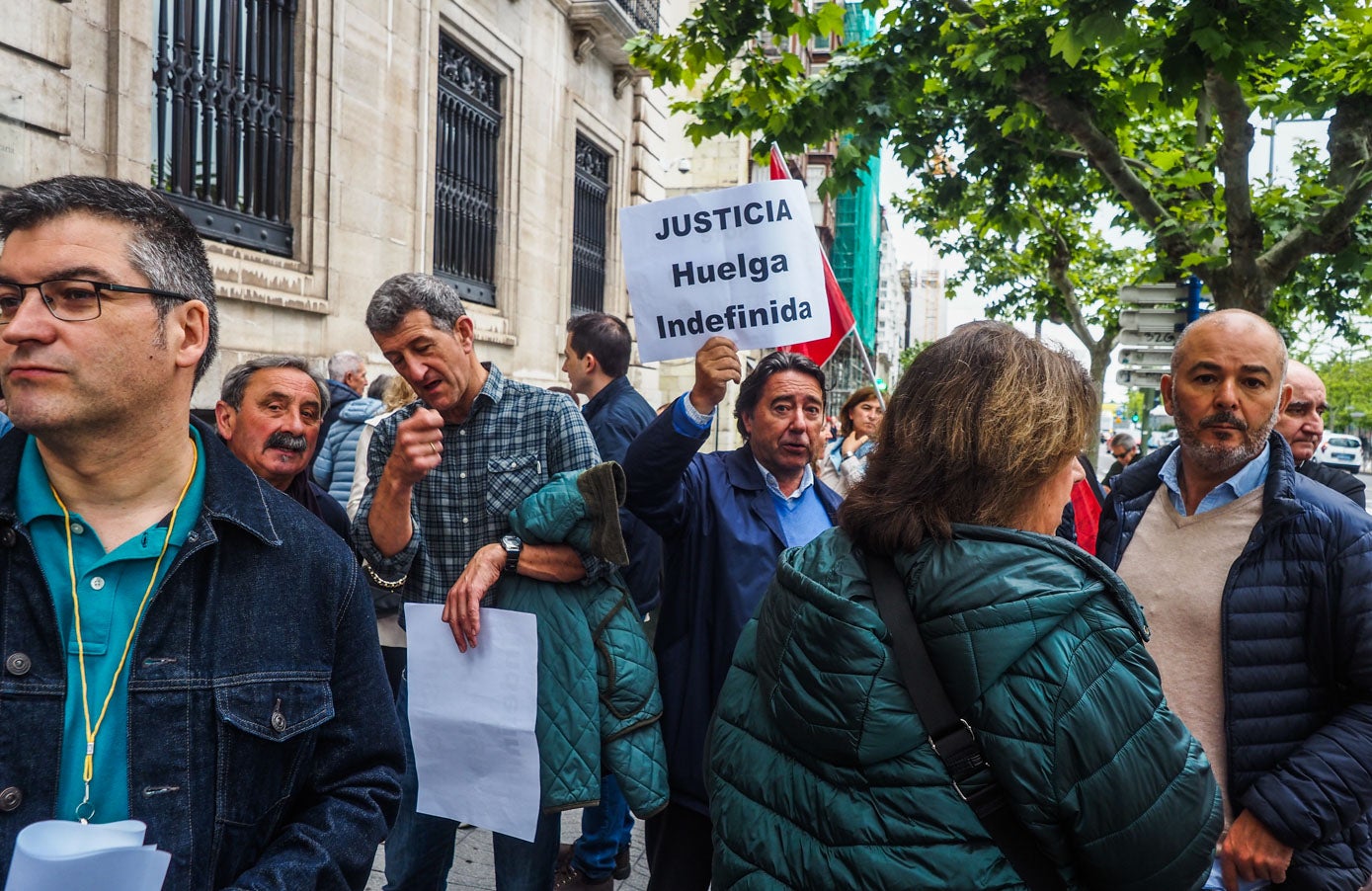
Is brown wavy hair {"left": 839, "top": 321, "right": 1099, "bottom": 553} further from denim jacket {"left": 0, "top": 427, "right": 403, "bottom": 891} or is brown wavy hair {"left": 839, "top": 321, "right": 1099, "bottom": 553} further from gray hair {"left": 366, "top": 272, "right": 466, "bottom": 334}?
gray hair {"left": 366, "top": 272, "right": 466, "bottom": 334}

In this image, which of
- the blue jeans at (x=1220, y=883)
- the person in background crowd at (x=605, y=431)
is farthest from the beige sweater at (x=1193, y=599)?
the person in background crowd at (x=605, y=431)

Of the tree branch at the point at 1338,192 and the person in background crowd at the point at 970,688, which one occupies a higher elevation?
the tree branch at the point at 1338,192

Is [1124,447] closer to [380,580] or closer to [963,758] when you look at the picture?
[380,580]

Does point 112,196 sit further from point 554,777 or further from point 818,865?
point 554,777

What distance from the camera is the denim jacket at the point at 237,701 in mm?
1412

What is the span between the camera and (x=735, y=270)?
3.53 metres

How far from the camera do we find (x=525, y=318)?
1229 cm

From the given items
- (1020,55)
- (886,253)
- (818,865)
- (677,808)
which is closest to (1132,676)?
(818,865)

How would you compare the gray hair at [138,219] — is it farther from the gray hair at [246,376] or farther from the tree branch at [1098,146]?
the tree branch at [1098,146]

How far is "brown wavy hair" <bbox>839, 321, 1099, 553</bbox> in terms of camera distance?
5.61 ft

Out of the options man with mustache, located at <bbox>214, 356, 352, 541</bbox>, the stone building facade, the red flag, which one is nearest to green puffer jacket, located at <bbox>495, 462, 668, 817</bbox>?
man with mustache, located at <bbox>214, 356, 352, 541</bbox>

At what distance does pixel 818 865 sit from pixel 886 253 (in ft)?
319

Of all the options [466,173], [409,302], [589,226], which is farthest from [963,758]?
[589,226]

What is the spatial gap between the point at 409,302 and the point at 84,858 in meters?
1.94
